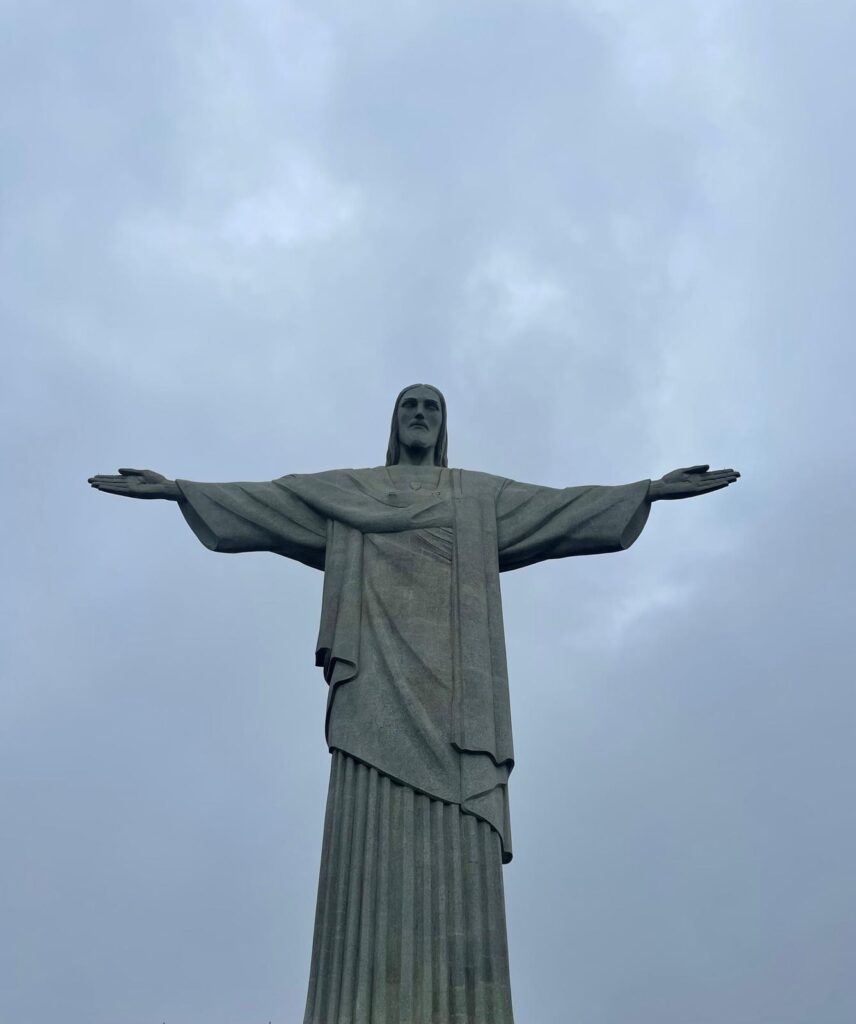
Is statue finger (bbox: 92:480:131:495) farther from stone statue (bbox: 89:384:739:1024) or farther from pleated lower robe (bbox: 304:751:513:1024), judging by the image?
pleated lower robe (bbox: 304:751:513:1024)

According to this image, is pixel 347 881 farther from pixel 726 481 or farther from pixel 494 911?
pixel 726 481

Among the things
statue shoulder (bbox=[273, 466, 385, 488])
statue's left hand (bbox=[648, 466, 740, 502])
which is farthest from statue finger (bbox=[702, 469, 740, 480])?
statue shoulder (bbox=[273, 466, 385, 488])

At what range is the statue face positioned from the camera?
19625mm

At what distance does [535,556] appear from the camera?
751 inches

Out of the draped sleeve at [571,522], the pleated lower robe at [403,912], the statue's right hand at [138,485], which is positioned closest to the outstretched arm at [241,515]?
the statue's right hand at [138,485]

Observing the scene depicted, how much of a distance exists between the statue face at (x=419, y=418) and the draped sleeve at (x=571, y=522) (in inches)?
49.0

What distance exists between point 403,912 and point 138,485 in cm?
604

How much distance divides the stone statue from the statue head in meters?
0.02

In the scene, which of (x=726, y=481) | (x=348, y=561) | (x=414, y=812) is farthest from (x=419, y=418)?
(x=414, y=812)

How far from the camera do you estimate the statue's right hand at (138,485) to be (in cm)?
1870

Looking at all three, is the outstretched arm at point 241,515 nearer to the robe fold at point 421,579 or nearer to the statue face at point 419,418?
the robe fold at point 421,579

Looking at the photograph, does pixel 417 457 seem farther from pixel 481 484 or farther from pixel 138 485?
pixel 138 485

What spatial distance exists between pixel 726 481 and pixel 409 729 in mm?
4702

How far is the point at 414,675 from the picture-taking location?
17281 mm
